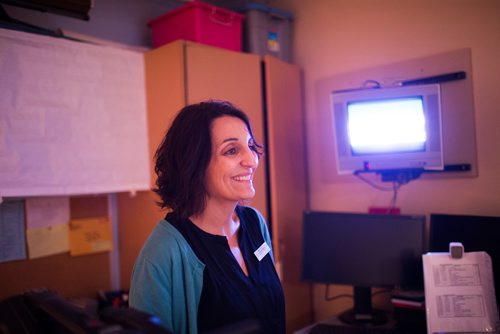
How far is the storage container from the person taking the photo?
2.23 meters

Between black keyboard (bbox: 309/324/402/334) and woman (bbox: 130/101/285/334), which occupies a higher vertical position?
woman (bbox: 130/101/285/334)

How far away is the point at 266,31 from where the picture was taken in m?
2.29

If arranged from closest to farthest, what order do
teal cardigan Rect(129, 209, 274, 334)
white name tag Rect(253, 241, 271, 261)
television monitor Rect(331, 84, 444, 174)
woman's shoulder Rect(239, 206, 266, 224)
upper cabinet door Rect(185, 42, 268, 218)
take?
teal cardigan Rect(129, 209, 274, 334) < white name tag Rect(253, 241, 271, 261) < woman's shoulder Rect(239, 206, 266, 224) < television monitor Rect(331, 84, 444, 174) < upper cabinet door Rect(185, 42, 268, 218)

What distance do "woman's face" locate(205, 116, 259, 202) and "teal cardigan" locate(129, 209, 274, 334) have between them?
0.20 metres

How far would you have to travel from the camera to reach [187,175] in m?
1.27

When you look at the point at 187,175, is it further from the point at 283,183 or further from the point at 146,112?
the point at 283,183

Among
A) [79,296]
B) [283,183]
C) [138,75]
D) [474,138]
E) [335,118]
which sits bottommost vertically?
[79,296]

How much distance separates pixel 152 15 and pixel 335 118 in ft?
3.88

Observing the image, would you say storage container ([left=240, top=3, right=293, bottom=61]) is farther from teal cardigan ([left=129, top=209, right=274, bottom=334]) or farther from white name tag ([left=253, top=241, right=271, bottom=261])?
teal cardigan ([left=129, top=209, right=274, bottom=334])

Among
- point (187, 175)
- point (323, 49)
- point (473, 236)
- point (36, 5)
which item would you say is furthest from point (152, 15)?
point (473, 236)

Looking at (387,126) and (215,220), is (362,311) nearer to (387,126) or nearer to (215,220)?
(387,126)

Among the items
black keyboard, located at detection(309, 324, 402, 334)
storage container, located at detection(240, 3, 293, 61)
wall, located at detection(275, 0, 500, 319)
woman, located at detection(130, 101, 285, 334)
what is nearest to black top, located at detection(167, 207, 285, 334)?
woman, located at detection(130, 101, 285, 334)

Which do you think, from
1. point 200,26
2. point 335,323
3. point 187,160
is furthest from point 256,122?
point 335,323

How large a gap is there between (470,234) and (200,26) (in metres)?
1.51
